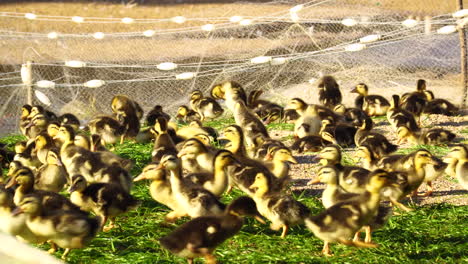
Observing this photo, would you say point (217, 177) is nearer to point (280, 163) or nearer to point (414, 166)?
point (280, 163)

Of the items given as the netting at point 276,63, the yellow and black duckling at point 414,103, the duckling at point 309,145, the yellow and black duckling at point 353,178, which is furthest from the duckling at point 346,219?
the netting at point 276,63

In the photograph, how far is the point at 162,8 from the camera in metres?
21.8

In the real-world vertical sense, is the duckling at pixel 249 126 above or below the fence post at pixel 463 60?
below

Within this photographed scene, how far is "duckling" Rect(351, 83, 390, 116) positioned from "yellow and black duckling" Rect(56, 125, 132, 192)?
4.44 metres

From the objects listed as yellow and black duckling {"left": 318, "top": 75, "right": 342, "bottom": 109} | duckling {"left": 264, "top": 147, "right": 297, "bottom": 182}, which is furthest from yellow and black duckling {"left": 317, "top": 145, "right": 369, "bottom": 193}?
yellow and black duckling {"left": 318, "top": 75, "right": 342, "bottom": 109}

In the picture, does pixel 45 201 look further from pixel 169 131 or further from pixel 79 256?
pixel 169 131

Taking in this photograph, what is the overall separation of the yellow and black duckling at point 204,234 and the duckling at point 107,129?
403 cm

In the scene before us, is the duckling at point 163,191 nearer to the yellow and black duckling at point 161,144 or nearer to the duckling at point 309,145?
the yellow and black duckling at point 161,144

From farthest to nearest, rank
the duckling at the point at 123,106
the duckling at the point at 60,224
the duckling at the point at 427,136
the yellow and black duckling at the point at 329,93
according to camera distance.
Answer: the yellow and black duckling at the point at 329,93 < the duckling at the point at 123,106 < the duckling at the point at 427,136 < the duckling at the point at 60,224

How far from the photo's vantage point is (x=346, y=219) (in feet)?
16.6

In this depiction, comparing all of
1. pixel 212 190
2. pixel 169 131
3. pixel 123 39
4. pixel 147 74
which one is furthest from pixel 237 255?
pixel 123 39

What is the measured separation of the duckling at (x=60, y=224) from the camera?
16.5 ft

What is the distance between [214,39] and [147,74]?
44.3 inches

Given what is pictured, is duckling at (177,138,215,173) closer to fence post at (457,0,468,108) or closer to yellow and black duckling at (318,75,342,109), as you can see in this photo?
yellow and black duckling at (318,75,342,109)
